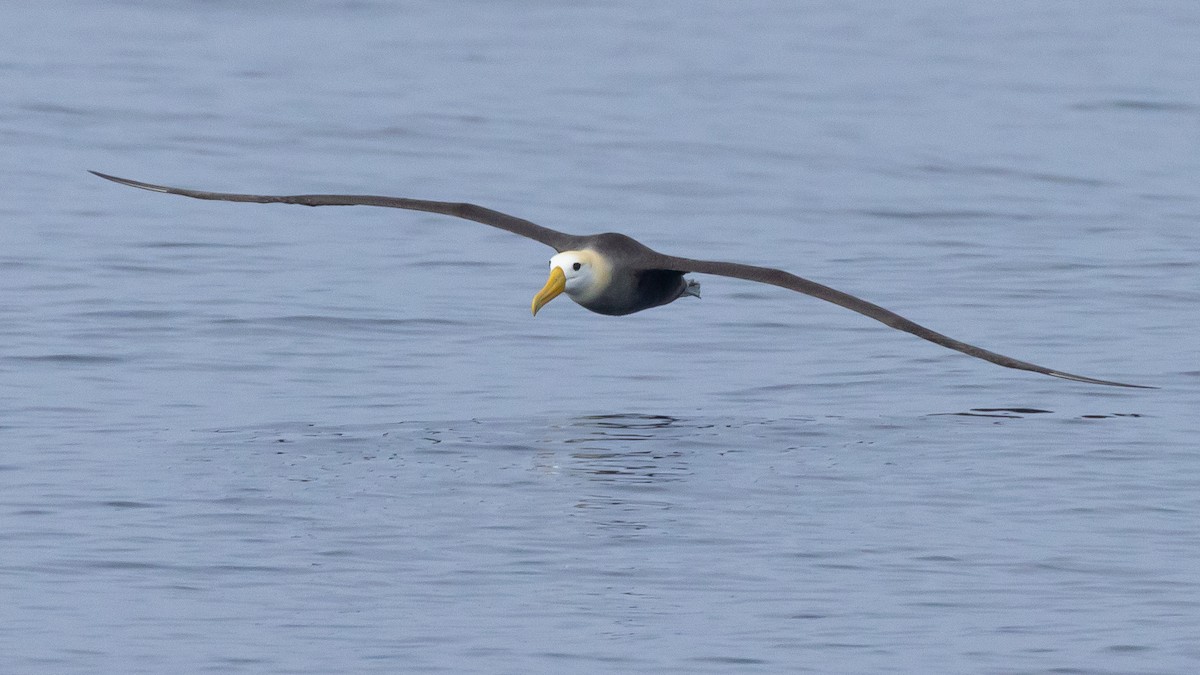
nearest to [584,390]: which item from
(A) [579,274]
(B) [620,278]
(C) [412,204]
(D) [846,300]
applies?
(B) [620,278]

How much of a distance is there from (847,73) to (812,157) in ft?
30.5

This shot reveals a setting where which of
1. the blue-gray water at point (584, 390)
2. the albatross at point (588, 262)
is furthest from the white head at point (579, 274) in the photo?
the blue-gray water at point (584, 390)

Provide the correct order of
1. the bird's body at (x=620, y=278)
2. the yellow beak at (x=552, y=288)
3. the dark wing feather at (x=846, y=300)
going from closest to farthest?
1. the dark wing feather at (x=846, y=300)
2. the yellow beak at (x=552, y=288)
3. the bird's body at (x=620, y=278)

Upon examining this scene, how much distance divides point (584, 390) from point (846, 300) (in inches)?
150

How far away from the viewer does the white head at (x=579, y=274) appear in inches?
618

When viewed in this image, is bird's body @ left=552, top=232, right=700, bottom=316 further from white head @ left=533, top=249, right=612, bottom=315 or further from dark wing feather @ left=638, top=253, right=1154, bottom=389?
dark wing feather @ left=638, top=253, right=1154, bottom=389

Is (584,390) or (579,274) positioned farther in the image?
(584,390)

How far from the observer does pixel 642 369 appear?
1780 cm

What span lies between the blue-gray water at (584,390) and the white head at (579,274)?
36.2 inches

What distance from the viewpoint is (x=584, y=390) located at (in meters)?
16.9

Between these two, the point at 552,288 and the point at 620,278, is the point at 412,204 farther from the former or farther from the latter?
the point at 620,278

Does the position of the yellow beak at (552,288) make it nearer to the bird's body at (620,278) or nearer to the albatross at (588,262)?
the albatross at (588,262)

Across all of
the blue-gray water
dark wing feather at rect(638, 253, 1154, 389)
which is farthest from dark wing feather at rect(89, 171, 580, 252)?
the blue-gray water

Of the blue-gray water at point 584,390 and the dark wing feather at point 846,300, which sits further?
the dark wing feather at point 846,300
